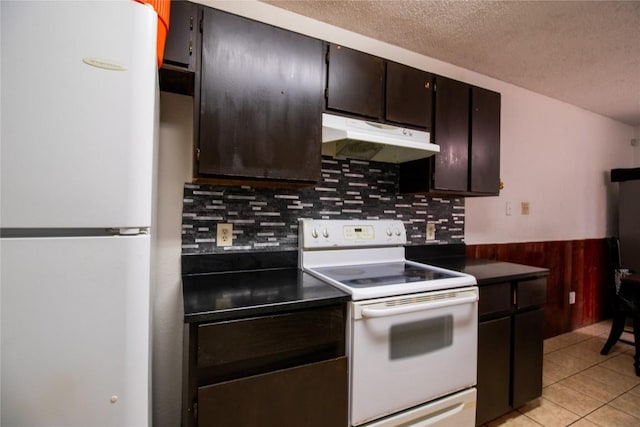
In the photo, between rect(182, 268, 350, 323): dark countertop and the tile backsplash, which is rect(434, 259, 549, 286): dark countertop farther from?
rect(182, 268, 350, 323): dark countertop

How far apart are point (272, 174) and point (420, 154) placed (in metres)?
0.91

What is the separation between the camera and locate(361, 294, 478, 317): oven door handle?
1160mm

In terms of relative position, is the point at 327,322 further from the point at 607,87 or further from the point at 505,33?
the point at 607,87

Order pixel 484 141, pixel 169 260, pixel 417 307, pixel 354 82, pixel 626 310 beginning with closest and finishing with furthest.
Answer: pixel 417 307 < pixel 169 260 < pixel 354 82 < pixel 484 141 < pixel 626 310

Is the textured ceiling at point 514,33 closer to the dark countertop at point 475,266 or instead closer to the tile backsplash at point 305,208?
the tile backsplash at point 305,208

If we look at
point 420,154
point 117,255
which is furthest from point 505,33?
point 117,255

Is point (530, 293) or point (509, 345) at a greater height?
point (530, 293)

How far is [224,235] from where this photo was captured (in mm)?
1513

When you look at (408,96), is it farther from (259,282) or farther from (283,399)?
(283,399)

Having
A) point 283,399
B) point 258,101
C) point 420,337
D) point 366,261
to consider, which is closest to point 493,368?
point 420,337

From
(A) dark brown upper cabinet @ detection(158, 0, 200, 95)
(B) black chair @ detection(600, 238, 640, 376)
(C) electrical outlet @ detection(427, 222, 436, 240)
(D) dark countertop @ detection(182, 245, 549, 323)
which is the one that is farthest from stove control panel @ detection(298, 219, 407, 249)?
(B) black chair @ detection(600, 238, 640, 376)

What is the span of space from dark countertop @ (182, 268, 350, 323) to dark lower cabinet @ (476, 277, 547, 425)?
0.93 metres

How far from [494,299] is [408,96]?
1.22 metres

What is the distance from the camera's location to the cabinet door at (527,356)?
1669 mm
